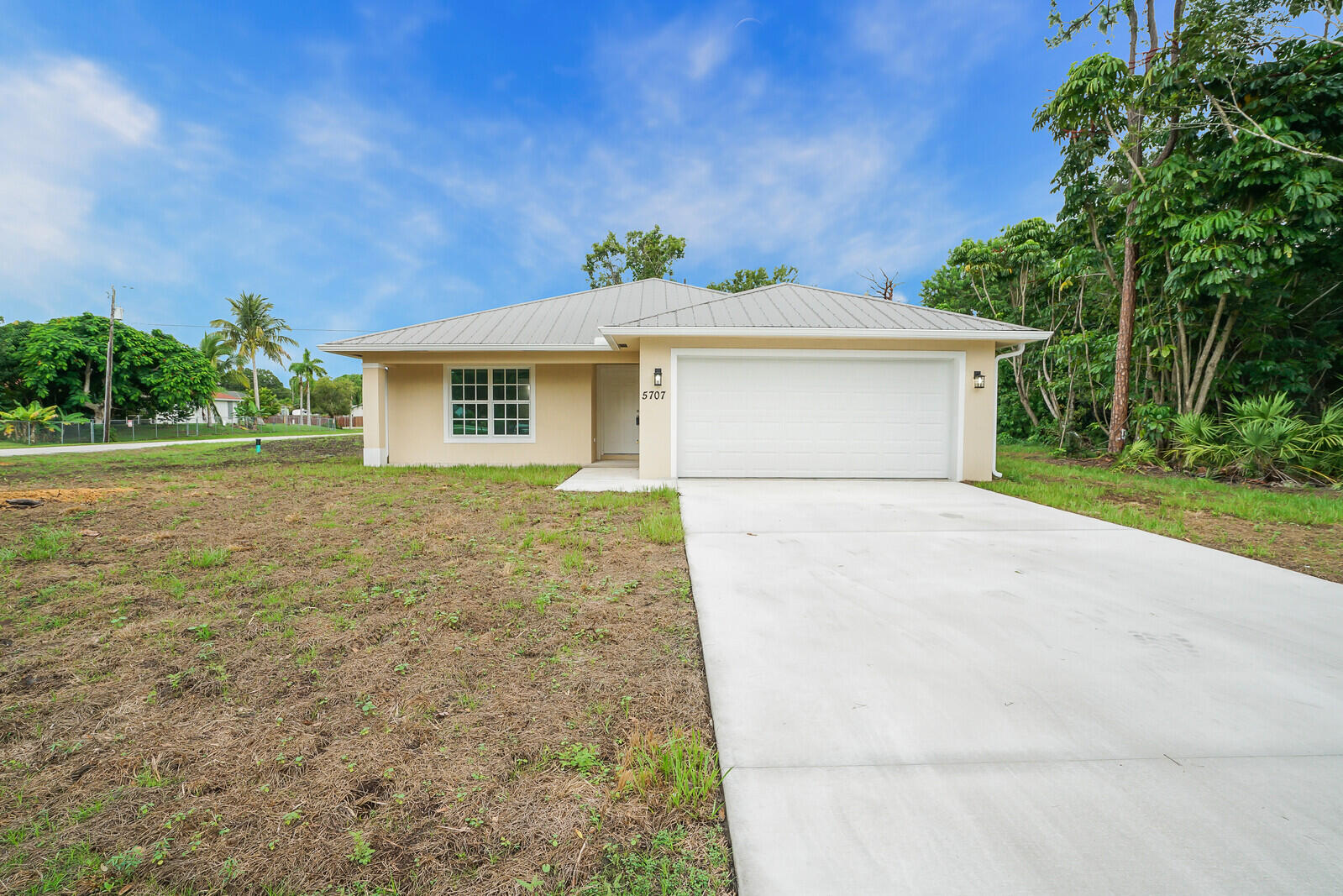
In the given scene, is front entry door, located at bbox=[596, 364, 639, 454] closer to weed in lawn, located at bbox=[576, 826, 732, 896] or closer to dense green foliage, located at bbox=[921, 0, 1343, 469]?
dense green foliage, located at bbox=[921, 0, 1343, 469]

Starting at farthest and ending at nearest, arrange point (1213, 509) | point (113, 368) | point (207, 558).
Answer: point (113, 368)
point (1213, 509)
point (207, 558)

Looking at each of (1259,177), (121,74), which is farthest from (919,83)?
(121,74)

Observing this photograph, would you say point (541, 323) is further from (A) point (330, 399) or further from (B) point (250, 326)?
(A) point (330, 399)

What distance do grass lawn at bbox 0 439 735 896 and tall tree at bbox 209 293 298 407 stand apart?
40272mm

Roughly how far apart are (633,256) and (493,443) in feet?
54.3

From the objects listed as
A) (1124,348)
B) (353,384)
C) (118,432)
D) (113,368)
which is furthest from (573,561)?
(353,384)

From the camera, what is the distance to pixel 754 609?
337 cm

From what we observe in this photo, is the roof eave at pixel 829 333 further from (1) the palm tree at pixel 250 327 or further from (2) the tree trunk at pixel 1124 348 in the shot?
(1) the palm tree at pixel 250 327

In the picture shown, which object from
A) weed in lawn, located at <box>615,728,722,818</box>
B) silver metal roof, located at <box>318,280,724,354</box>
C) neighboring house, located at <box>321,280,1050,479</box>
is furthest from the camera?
silver metal roof, located at <box>318,280,724,354</box>

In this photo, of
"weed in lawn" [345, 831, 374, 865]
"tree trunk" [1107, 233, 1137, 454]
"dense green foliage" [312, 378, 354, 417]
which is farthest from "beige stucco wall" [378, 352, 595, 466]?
"dense green foliage" [312, 378, 354, 417]

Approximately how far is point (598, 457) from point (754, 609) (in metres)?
9.23

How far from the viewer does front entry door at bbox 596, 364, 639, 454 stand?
42.5ft

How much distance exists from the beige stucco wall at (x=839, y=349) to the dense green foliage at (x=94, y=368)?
28.7 m

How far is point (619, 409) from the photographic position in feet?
43.0
